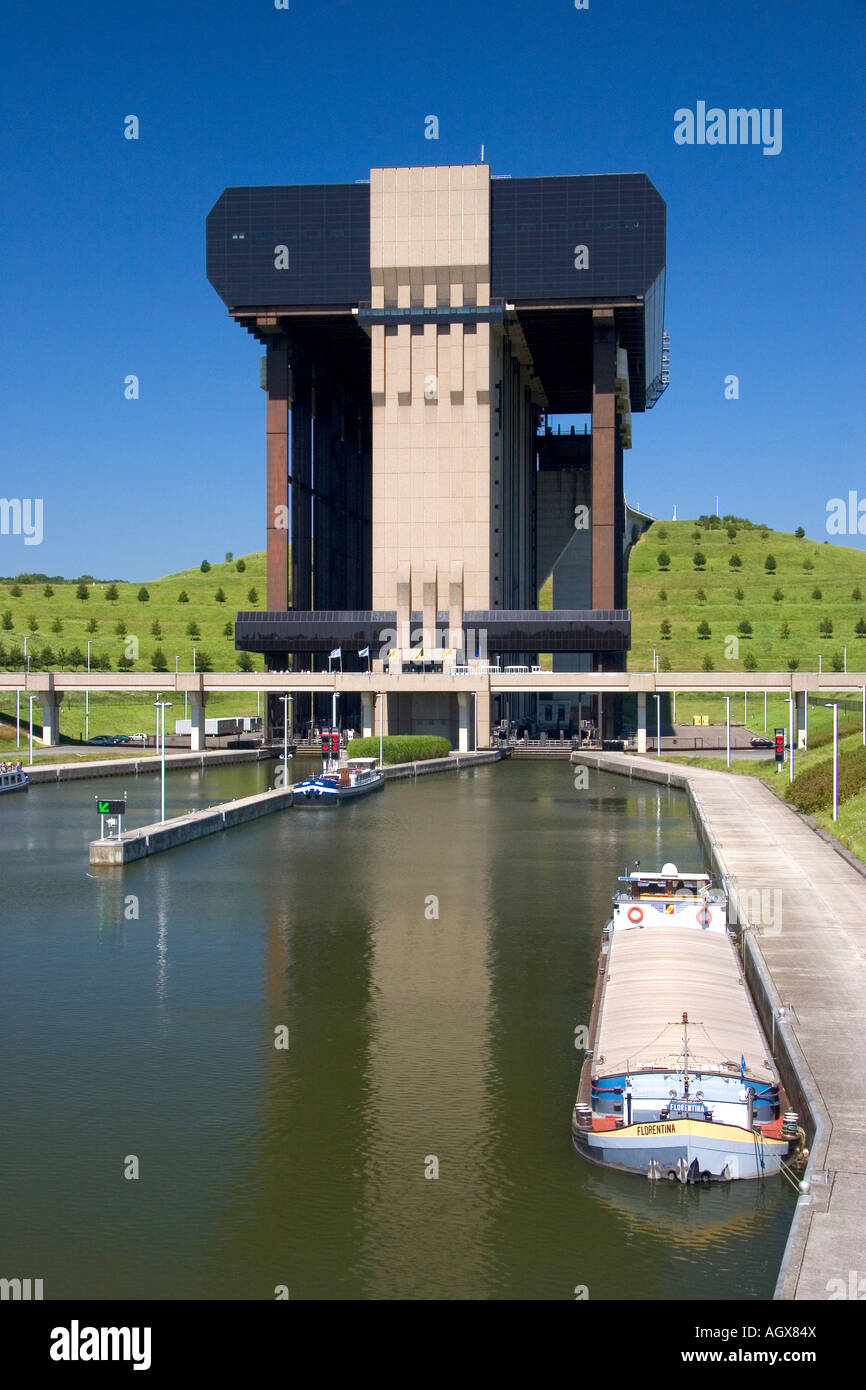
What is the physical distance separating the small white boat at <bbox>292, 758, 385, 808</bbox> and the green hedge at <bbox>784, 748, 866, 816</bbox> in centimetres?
2609

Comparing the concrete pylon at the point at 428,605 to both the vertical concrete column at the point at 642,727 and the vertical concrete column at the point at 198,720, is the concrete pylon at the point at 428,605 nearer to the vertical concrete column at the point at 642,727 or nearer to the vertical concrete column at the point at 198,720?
the vertical concrete column at the point at 642,727

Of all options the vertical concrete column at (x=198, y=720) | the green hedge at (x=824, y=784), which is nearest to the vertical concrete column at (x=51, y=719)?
the vertical concrete column at (x=198, y=720)

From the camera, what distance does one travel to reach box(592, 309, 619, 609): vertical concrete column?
132 meters

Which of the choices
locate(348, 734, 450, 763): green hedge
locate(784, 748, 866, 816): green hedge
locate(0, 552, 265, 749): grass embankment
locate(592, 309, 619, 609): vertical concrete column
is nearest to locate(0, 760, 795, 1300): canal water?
locate(784, 748, 866, 816): green hedge

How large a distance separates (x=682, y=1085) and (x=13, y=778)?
74.4 m

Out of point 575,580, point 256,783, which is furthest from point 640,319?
point 256,783

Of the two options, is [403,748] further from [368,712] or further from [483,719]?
[483,719]

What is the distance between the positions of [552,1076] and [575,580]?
147411 millimetres

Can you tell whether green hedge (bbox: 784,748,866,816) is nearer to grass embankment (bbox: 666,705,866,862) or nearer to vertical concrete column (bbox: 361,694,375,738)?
grass embankment (bbox: 666,705,866,862)

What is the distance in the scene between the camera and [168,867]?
194ft

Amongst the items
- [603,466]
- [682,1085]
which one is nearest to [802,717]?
[603,466]

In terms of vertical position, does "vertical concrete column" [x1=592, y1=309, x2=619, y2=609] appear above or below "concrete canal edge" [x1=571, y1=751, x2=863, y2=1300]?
above

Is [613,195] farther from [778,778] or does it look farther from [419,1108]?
[419,1108]

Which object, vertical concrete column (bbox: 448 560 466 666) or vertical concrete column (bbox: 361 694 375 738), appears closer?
vertical concrete column (bbox: 361 694 375 738)
